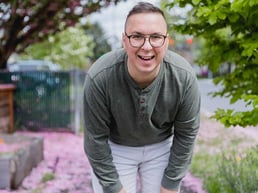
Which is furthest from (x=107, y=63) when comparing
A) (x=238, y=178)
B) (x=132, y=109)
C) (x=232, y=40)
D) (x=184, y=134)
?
(x=232, y=40)

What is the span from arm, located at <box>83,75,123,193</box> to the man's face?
0.72 ft

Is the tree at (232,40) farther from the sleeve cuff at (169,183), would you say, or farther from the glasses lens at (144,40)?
the glasses lens at (144,40)

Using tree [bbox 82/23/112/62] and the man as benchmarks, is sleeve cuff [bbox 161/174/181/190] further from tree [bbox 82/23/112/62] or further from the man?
tree [bbox 82/23/112/62]

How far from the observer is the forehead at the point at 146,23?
1.82 m

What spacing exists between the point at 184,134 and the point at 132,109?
30cm

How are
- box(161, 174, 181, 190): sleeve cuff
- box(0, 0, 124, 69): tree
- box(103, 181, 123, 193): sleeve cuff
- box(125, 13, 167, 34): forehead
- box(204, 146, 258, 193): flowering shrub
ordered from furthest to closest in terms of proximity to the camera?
box(0, 0, 124, 69): tree
box(204, 146, 258, 193): flowering shrub
box(161, 174, 181, 190): sleeve cuff
box(103, 181, 123, 193): sleeve cuff
box(125, 13, 167, 34): forehead

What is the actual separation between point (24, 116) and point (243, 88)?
509 cm

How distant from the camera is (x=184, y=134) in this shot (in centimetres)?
219

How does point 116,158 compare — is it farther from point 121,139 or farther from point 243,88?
point 243,88

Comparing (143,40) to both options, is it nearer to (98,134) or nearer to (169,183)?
(98,134)

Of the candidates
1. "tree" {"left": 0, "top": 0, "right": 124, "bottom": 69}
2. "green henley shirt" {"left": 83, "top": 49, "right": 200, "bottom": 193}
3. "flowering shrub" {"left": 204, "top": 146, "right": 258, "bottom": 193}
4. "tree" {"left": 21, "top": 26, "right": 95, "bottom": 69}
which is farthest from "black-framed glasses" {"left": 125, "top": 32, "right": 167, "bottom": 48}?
"tree" {"left": 21, "top": 26, "right": 95, "bottom": 69}

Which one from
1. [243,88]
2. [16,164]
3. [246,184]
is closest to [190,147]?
[246,184]

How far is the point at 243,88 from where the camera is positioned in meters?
3.48

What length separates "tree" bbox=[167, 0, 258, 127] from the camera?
2654 millimetres
